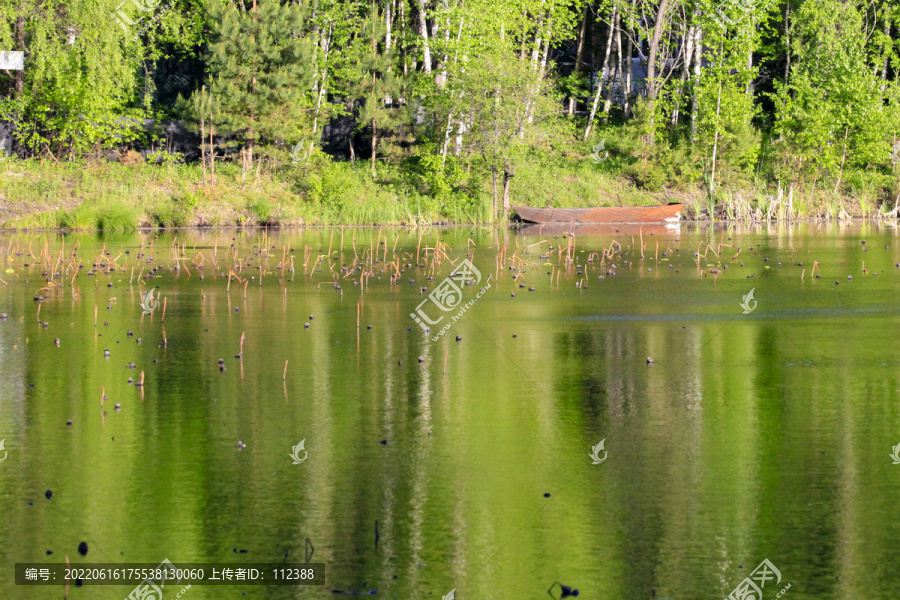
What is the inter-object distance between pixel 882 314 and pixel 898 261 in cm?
1096

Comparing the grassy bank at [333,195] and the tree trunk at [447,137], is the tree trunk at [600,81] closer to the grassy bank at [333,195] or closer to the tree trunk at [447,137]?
the grassy bank at [333,195]

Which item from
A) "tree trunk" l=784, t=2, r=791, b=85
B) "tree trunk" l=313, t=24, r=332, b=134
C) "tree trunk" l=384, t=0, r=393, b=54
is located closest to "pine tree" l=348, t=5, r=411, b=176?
"tree trunk" l=384, t=0, r=393, b=54

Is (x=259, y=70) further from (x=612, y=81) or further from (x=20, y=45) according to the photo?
(x=612, y=81)

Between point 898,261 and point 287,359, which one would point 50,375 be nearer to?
point 287,359

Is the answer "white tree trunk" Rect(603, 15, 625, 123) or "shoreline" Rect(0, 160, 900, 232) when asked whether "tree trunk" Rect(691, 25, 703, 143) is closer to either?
"shoreline" Rect(0, 160, 900, 232)

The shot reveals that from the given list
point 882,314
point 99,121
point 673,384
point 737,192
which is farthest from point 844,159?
point 673,384

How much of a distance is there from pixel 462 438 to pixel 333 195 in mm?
41551

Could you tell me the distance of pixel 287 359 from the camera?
1521cm

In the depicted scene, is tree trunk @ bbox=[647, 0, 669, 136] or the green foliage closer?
the green foliage

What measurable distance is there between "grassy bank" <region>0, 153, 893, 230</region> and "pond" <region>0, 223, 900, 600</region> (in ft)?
84.6

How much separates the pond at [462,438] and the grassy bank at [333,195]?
25784 millimetres

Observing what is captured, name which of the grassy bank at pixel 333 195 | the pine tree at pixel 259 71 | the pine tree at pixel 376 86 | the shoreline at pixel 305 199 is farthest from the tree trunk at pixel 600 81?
the pine tree at pixel 259 71

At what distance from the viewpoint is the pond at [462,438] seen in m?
7.89

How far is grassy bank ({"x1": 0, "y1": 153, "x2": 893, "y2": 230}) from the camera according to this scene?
47.1m
